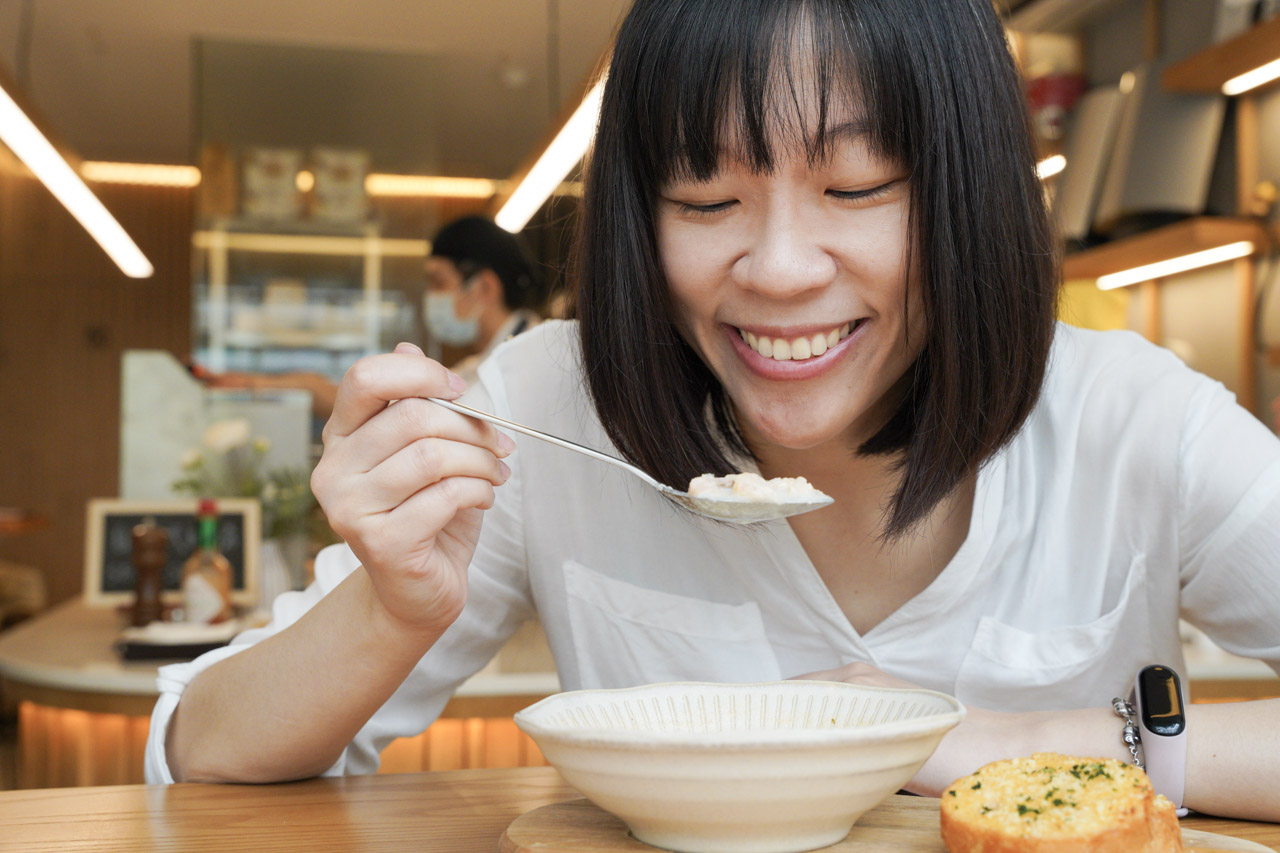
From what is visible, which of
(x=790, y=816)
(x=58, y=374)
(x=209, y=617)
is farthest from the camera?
(x=58, y=374)

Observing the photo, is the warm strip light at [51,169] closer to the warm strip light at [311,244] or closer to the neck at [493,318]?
the warm strip light at [311,244]

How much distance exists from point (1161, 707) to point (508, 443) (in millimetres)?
531

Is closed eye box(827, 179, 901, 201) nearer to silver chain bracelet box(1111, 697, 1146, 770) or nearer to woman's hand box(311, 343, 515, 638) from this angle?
woman's hand box(311, 343, 515, 638)

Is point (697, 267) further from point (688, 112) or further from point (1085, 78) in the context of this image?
point (1085, 78)

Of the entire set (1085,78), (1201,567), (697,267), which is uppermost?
(1085,78)

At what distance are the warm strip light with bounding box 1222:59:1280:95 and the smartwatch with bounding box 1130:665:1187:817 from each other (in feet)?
7.82

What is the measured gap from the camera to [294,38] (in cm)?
519

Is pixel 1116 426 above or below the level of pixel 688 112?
below

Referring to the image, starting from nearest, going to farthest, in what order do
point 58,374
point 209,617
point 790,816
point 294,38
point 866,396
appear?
point 790,816 < point 866,396 < point 209,617 < point 294,38 < point 58,374

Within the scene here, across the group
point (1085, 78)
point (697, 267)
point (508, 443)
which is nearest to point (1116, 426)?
point (697, 267)

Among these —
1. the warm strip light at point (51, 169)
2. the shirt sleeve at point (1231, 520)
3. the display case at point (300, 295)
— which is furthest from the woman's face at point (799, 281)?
the display case at point (300, 295)

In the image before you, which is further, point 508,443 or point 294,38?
point 294,38

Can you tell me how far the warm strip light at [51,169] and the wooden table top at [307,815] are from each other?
10.2 feet

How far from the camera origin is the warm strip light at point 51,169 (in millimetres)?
3473
